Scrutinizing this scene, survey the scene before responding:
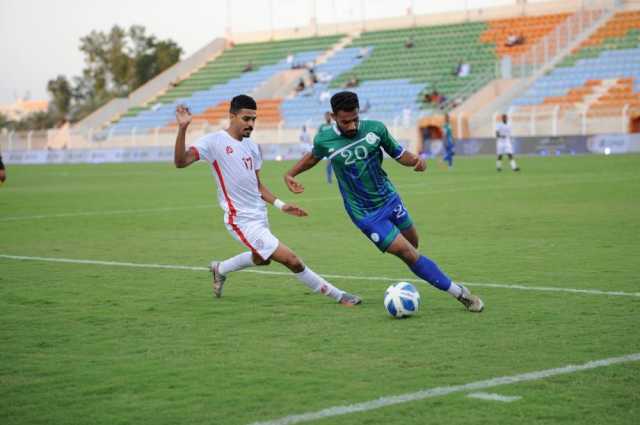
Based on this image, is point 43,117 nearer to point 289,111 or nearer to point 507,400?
point 289,111

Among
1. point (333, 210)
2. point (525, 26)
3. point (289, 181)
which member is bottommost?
point (333, 210)

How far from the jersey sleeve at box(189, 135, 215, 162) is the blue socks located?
2.17m

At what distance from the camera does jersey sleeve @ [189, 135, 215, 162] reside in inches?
366

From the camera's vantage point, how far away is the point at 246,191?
9.55m

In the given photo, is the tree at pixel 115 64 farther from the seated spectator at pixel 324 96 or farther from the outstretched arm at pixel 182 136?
the outstretched arm at pixel 182 136

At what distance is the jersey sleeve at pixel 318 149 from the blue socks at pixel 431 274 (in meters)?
1.26

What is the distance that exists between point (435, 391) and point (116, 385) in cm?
194

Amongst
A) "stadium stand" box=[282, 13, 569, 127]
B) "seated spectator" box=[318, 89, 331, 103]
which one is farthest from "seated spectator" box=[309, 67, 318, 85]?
"seated spectator" box=[318, 89, 331, 103]

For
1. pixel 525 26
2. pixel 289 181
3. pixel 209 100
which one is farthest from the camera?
pixel 209 100

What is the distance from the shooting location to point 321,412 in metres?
5.58

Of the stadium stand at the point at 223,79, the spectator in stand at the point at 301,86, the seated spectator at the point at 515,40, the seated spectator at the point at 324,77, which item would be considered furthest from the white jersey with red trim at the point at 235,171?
the stadium stand at the point at 223,79

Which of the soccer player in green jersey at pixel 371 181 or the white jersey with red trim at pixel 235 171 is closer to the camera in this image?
the soccer player in green jersey at pixel 371 181

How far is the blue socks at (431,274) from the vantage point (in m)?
8.65

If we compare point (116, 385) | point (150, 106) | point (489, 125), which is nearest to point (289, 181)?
point (116, 385)
